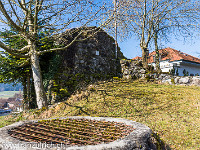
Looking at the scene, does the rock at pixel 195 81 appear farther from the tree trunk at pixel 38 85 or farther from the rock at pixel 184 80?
the tree trunk at pixel 38 85

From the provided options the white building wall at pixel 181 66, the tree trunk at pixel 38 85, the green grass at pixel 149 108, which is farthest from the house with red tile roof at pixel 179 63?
the tree trunk at pixel 38 85

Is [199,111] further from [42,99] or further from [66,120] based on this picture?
[42,99]

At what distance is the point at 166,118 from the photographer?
17.3ft

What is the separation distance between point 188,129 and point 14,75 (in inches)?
418

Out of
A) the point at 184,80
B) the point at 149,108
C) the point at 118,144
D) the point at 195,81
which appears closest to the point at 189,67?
the point at 195,81

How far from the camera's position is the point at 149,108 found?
618cm

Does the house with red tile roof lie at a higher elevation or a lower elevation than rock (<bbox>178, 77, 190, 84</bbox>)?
higher

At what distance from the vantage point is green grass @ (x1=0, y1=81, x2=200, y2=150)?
14.0 feet

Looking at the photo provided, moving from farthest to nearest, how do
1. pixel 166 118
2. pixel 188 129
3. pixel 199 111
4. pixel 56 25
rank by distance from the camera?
pixel 56 25 → pixel 199 111 → pixel 166 118 → pixel 188 129

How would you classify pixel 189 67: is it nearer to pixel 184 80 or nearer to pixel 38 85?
pixel 184 80

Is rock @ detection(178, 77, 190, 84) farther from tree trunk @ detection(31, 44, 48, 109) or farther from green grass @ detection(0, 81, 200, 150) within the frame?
tree trunk @ detection(31, 44, 48, 109)

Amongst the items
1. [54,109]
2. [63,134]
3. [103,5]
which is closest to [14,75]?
[54,109]

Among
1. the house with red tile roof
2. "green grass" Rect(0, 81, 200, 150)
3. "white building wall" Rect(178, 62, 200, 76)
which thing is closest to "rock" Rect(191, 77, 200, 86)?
"green grass" Rect(0, 81, 200, 150)

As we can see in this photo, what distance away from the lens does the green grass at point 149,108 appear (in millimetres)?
4254
